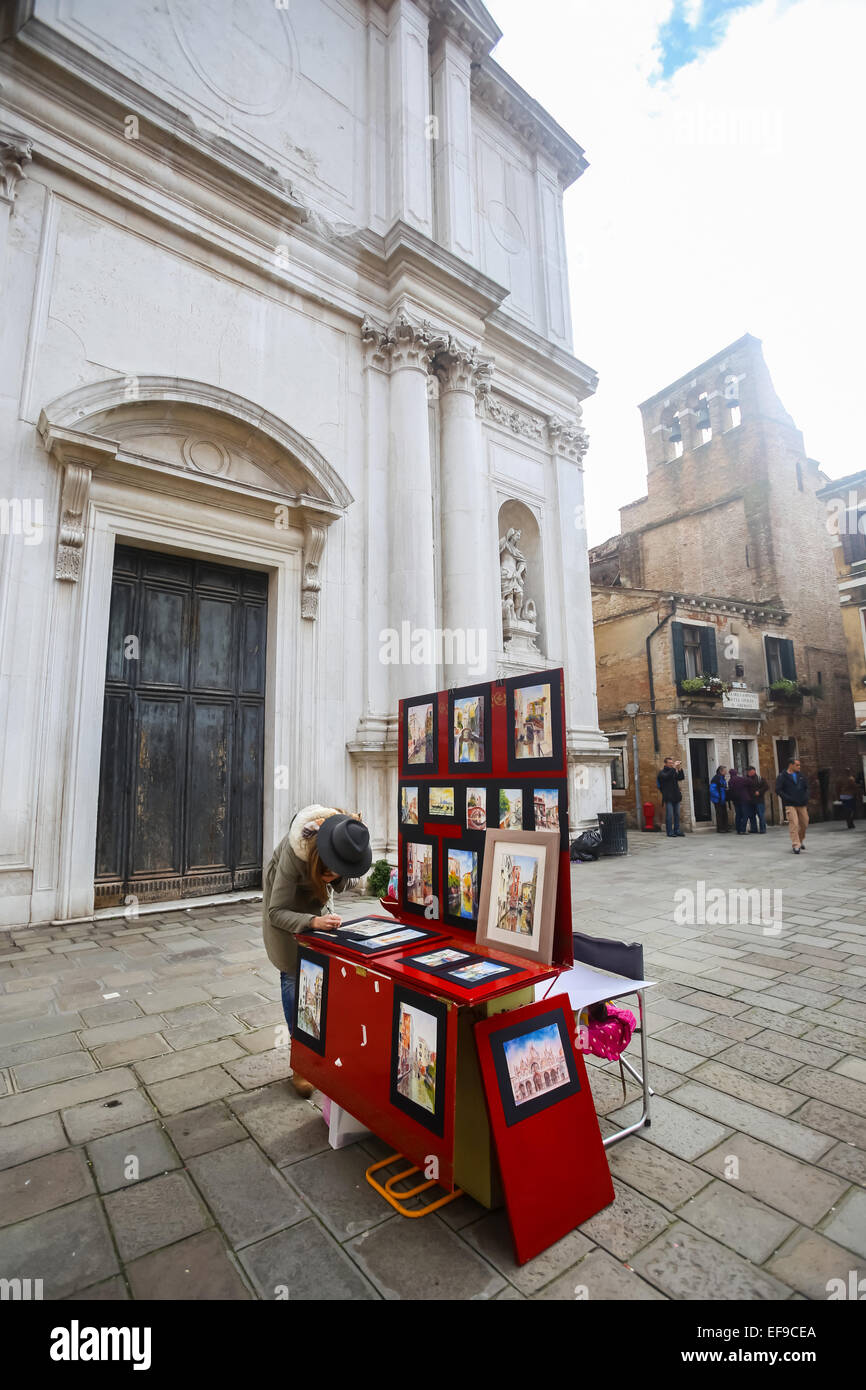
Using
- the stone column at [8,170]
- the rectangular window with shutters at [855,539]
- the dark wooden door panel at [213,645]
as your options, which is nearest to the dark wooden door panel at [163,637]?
the dark wooden door panel at [213,645]

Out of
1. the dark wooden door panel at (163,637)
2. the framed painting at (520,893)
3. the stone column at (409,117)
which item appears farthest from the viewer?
the stone column at (409,117)

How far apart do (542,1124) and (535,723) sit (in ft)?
4.74

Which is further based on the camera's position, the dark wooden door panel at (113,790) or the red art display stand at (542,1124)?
the dark wooden door panel at (113,790)

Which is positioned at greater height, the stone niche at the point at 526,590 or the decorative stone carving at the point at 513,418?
the decorative stone carving at the point at 513,418

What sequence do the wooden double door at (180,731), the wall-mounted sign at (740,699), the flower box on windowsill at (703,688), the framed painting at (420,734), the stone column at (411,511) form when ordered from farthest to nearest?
the wall-mounted sign at (740,699) < the flower box on windowsill at (703,688) < the stone column at (411,511) < the wooden double door at (180,731) < the framed painting at (420,734)

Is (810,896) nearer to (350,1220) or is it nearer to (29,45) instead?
(350,1220)

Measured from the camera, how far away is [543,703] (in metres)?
2.67

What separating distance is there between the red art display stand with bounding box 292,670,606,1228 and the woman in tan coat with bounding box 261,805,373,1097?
15 centimetres

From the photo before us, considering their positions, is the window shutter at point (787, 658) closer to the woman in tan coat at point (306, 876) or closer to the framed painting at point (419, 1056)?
the woman in tan coat at point (306, 876)

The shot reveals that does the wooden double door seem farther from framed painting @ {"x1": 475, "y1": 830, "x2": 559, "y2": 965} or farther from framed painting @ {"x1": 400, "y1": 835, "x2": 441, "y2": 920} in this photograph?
framed painting @ {"x1": 475, "y1": 830, "x2": 559, "y2": 965}

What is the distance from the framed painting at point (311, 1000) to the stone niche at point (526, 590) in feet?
27.8

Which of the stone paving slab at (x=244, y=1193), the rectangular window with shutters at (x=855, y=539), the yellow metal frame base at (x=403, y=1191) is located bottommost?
the yellow metal frame base at (x=403, y=1191)

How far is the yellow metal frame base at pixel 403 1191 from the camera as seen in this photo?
2.22 metres

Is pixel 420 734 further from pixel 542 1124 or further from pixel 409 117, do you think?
pixel 409 117
